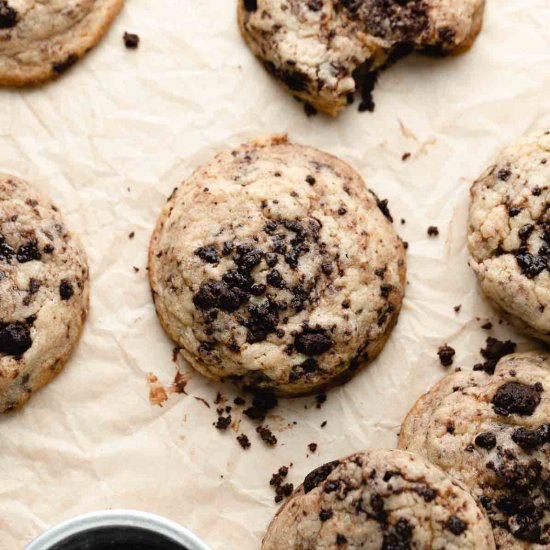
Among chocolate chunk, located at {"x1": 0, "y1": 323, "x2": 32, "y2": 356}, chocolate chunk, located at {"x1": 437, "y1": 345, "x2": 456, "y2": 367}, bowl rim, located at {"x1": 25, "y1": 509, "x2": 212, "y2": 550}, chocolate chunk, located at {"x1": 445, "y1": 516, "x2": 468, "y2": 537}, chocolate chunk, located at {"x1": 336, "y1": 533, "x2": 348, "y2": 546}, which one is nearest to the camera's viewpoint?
chocolate chunk, located at {"x1": 445, "y1": 516, "x2": 468, "y2": 537}

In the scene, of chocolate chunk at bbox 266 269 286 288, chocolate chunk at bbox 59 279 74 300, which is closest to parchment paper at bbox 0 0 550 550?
chocolate chunk at bbox 59 279 74 300

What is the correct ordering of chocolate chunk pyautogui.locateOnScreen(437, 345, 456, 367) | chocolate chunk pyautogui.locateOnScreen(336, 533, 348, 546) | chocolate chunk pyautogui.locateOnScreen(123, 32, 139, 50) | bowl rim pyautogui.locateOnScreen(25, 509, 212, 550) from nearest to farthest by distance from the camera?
chocolate chunk pyautogui.locateOnScreen(336, 533, 348, 546) < bowl rim pyautogui.locateOnScreen(25, 509, 212, 550) < chocolate chunk pyautogui.locateOnScreen(437, 345, 456, 367) < chocolate chunk pyautogui.locateOnScreen(123, 32, 139, 50)

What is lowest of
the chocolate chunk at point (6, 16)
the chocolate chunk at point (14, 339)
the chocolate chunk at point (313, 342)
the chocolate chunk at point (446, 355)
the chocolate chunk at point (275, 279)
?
the chocolate chunk at point (446, 355)

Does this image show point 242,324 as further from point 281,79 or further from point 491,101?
point 491,101

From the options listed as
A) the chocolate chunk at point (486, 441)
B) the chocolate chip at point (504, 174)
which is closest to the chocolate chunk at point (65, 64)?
the chocolate chip at point (504, 174)

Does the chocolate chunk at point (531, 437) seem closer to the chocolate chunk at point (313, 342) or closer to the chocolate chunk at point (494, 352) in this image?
the chocolate chunk at point (494, 352)

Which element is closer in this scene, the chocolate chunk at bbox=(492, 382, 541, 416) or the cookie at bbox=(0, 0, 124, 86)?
the chocolate chunk at bbox=(492, 382, 541, 416)

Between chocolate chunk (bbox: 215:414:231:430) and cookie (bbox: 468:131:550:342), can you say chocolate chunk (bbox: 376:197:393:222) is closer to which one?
cookie (bbox: 468:131:550:342)

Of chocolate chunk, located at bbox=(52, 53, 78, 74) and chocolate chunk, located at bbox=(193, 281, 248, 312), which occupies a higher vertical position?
chocolate chunk, located at bbox=(52, 53, 78, 74)
